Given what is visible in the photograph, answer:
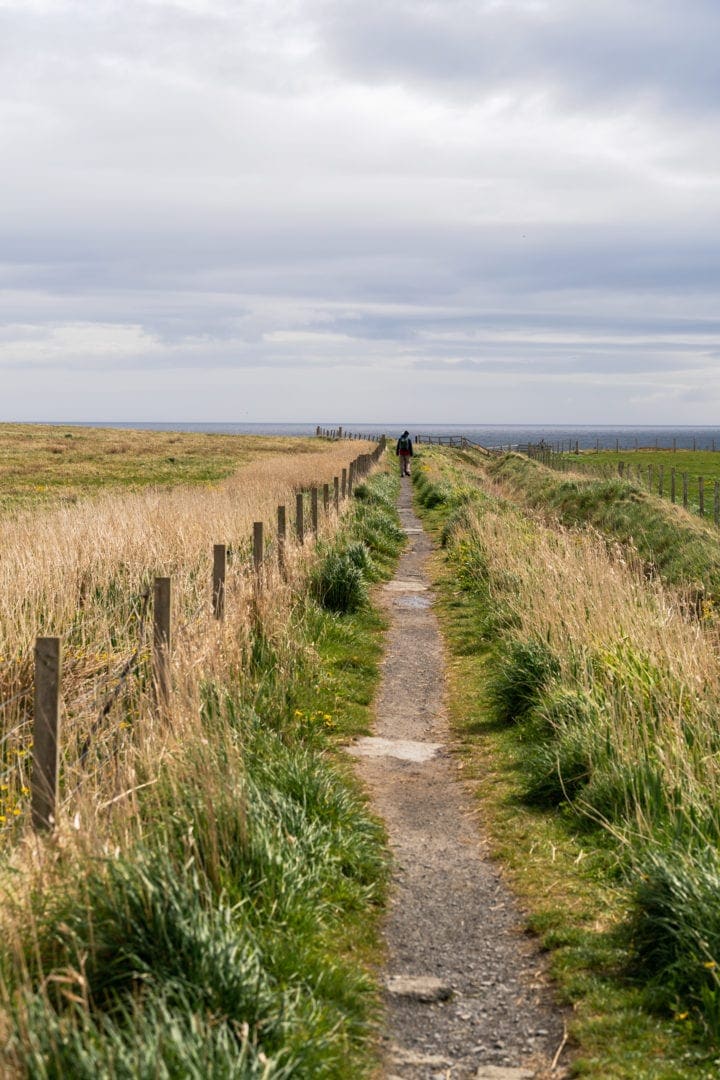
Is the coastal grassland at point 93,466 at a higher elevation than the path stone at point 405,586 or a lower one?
higher

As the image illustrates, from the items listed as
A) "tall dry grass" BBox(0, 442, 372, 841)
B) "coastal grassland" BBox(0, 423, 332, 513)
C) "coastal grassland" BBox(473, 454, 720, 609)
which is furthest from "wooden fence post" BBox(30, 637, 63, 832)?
"coastal grassland" BBox(0, 423, 332, 513)

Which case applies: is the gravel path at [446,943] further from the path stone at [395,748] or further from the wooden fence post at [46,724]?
the wooden fence post at [46,724]

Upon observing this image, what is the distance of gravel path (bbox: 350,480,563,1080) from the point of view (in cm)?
419

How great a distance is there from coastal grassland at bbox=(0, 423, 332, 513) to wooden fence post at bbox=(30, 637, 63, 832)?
2057cm

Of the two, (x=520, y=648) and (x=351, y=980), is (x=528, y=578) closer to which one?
(x=520, y=648)

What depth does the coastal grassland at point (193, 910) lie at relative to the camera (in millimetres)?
3322

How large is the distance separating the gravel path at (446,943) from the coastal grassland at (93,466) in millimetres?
19039

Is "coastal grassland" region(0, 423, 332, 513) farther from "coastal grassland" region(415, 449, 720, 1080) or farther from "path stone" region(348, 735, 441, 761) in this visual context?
"path stone" region(348, 735, 441, 761)

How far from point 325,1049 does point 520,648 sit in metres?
5.94

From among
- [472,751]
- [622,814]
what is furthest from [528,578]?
[622,814]

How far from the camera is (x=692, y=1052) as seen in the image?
4000mm

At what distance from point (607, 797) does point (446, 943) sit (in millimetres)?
1663

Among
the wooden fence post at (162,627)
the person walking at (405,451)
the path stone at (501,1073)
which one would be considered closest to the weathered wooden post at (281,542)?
the wooden fence post at (162,627)

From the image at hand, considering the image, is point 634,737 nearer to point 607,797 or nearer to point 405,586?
point 607,797
